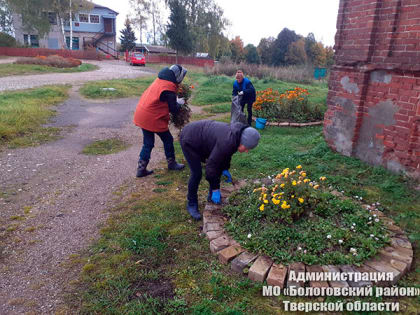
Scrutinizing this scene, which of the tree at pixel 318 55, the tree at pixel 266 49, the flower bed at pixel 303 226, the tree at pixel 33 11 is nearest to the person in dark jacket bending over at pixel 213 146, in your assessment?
the flower bed at pixel 303 226

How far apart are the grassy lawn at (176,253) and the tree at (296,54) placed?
36.3m

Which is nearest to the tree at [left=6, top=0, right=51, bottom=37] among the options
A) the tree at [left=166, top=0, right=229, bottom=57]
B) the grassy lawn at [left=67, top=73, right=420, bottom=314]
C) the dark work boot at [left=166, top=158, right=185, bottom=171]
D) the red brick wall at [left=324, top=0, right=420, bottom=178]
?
the tree at [left=166, top=0, right=229, bottom=57]

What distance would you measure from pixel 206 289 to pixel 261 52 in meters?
43.8

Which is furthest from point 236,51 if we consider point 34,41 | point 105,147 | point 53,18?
point 105,147

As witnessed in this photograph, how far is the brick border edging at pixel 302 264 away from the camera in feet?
8.71

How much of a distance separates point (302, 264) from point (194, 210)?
1558 millimetres

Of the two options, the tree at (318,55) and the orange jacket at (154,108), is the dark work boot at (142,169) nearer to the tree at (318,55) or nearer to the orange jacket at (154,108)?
the orange jacket at (154,108)

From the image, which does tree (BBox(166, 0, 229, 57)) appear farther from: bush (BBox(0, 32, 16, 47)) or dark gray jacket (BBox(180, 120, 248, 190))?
dark gray jacket (BBox(180, 120, 248, 190))

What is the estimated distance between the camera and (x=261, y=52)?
4294cm

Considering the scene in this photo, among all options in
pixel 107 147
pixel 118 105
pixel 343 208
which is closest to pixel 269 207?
pixel 343 208

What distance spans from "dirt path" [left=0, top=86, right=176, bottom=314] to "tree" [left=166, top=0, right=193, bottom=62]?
3344cm

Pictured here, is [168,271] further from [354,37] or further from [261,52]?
[261,52]

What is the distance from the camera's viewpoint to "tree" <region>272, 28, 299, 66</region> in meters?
39.8

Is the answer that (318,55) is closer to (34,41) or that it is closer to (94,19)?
(94,19)
